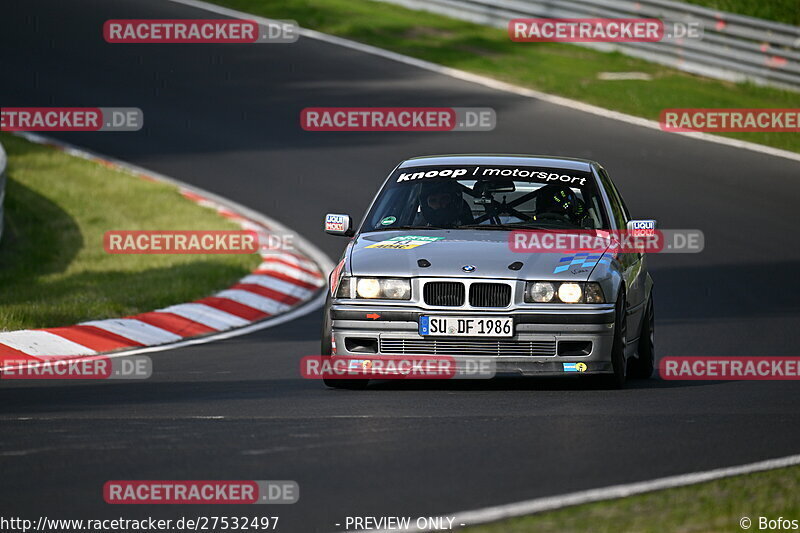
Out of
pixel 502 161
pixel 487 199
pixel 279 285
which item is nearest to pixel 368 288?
pixel 487 199

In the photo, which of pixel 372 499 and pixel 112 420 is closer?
pixel 372 499

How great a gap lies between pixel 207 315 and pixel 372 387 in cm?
394

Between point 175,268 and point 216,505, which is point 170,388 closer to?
point 216,505

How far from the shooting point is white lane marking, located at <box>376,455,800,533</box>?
5.66 m

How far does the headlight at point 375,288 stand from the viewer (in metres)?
8.95

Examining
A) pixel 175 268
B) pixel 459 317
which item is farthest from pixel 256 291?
pixel 459 317

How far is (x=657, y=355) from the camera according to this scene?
444 inches

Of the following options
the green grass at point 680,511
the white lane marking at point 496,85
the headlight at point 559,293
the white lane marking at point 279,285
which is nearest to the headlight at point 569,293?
the headlight at point 559,293

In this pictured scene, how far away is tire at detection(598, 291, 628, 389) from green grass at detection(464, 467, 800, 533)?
8.97ft

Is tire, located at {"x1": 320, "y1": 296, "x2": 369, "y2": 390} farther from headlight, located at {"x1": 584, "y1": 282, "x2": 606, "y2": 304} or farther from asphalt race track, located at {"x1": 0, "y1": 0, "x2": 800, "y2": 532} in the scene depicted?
headlight, located at {"x1": 584, "y1": 282, "x2": 606, "y2": 304}

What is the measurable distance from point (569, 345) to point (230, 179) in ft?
38.6

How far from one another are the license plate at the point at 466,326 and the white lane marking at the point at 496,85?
44.2 feet

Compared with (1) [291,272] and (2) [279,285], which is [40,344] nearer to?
(2) [279,285]

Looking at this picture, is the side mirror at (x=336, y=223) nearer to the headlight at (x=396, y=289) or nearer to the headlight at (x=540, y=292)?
the headlight at (x=396, y=289)
